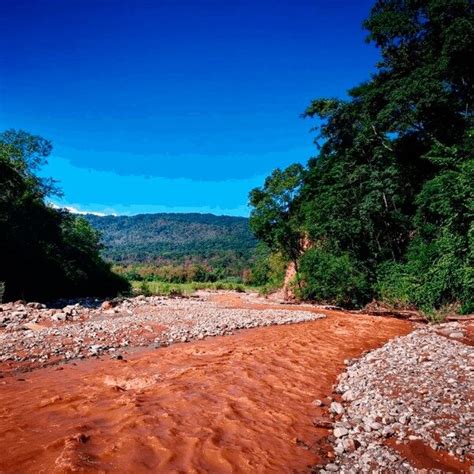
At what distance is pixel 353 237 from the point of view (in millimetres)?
23547

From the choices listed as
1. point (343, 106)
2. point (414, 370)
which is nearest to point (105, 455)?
point (414, 370)

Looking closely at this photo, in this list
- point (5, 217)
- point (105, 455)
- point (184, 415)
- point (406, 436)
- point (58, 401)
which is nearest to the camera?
Result: point (105, 455)

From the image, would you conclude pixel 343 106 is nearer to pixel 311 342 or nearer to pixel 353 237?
pixel 353 237

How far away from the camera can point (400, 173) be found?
21609 millimetres

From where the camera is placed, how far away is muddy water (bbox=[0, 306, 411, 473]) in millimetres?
4070

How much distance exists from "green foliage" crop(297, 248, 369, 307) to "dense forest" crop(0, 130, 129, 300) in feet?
54.7

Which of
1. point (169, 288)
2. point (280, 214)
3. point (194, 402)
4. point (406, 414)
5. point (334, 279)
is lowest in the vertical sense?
point (169, 288)

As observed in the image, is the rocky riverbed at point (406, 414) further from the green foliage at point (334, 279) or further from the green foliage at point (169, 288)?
the green foliage at point (169, 288)

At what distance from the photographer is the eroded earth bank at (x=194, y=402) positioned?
4090 mm

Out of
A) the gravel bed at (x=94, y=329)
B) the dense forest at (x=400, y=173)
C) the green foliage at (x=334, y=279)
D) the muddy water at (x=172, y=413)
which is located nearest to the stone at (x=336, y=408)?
the muddy water at (x=172, y=413)

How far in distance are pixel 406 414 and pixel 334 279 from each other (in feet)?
59.4

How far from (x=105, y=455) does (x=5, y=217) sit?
67.6 feet

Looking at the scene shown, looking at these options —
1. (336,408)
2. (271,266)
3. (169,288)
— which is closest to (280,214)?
(271,266)

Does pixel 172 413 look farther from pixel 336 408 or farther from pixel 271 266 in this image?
pixel 271 266
